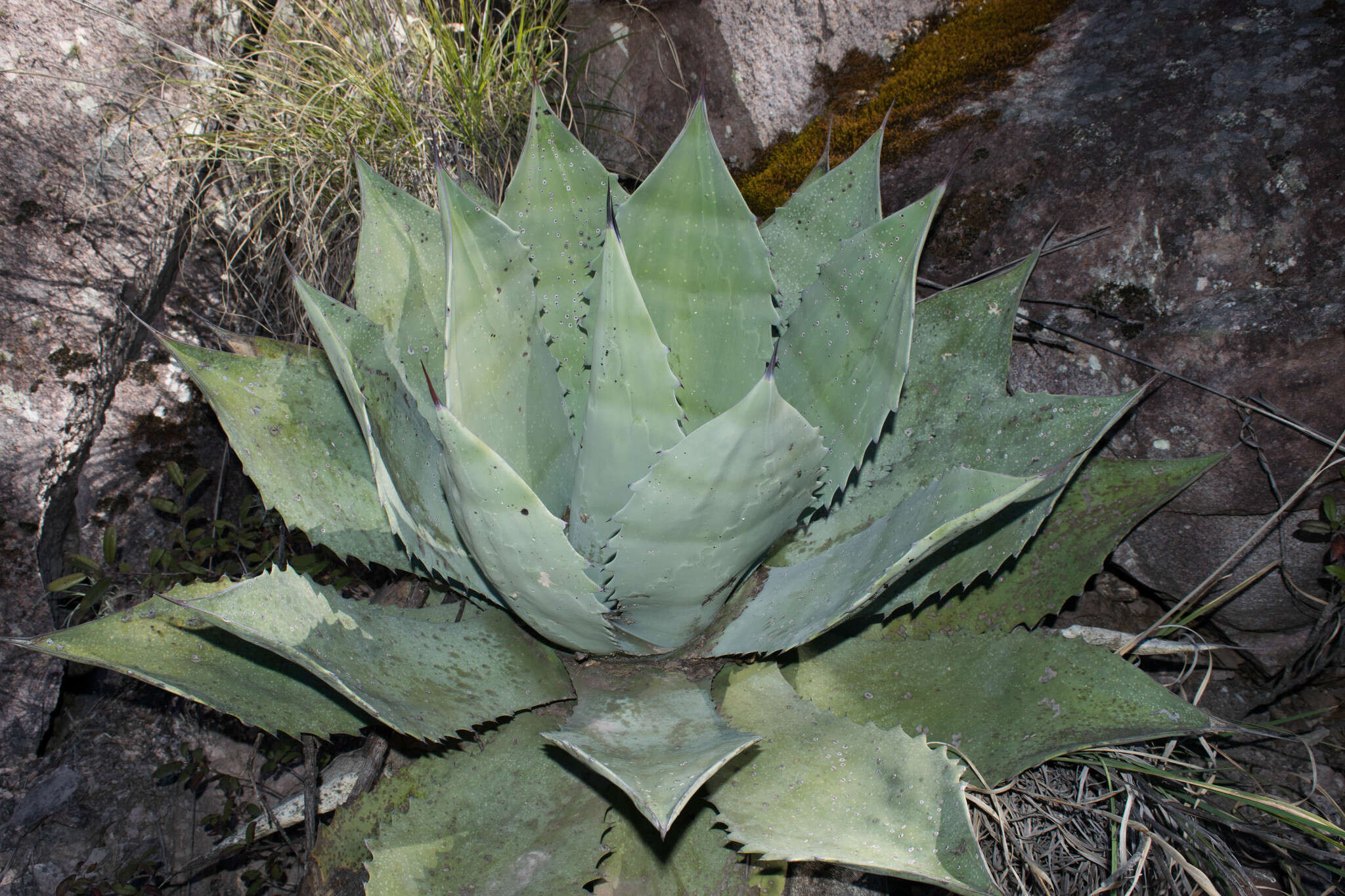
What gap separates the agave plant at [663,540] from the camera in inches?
36.6

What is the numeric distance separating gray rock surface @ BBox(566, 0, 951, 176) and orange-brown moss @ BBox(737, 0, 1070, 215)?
0.18 feet

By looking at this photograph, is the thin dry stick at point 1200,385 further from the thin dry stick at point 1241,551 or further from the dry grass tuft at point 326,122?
the dry grass tuft at point 326,122

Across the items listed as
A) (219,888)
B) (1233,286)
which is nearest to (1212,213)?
(1233,286)

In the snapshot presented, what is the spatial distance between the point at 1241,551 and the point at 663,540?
1.01 metres

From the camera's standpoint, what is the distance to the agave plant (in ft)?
3.05

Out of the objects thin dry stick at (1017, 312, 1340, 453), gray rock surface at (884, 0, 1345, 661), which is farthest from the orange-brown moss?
thin dry stick at (1017, 312, 1340, 453)

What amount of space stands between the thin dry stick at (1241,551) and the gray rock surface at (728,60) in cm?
123

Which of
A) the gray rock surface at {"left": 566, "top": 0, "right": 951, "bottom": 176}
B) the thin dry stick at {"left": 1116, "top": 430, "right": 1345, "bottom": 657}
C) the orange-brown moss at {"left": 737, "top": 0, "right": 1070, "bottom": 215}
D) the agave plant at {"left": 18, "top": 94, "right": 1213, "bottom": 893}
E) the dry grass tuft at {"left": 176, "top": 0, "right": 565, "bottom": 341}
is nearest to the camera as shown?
the agave plant at {"left": 18, "top": 94, "right": 1213, "bottom": 893}

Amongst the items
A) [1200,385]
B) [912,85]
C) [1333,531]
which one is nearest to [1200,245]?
[1200,385]

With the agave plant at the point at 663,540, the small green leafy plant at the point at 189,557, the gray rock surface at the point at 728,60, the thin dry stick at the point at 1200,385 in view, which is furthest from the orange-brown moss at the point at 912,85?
the small green leafy plant at the point at 189,557

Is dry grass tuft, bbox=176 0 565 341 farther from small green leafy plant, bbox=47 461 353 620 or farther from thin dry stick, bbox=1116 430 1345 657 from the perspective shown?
thin dry stick, bbox=1116 430 1345 657

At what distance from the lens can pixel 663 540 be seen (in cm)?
98

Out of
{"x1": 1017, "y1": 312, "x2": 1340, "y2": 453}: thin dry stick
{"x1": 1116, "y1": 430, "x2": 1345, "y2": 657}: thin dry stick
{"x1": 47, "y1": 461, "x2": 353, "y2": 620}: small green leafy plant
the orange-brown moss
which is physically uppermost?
the orange-brown moss

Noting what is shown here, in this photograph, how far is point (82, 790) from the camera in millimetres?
1449
